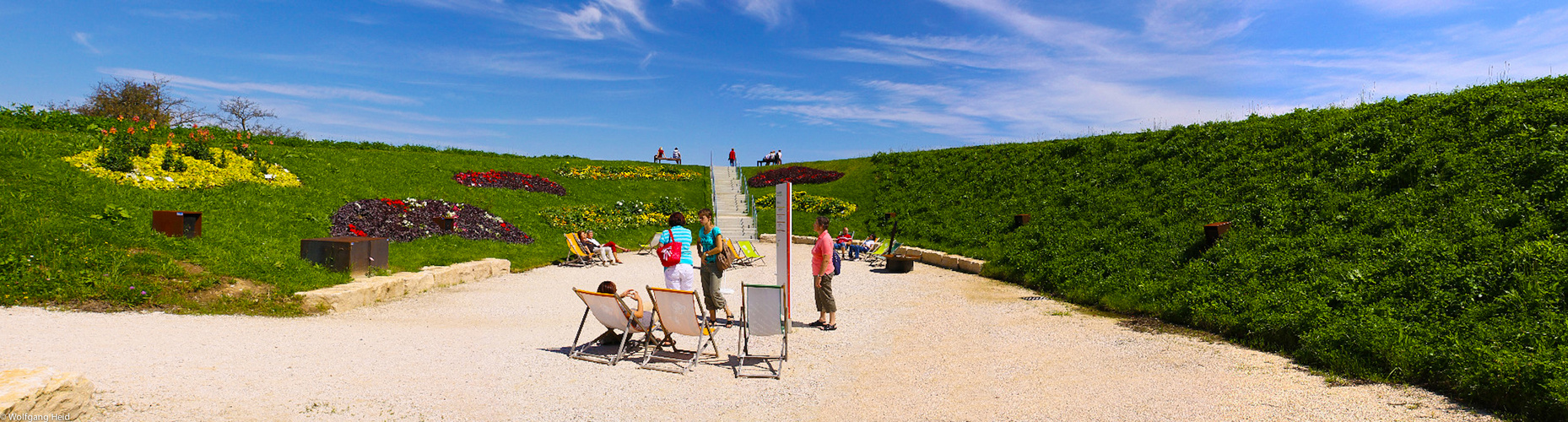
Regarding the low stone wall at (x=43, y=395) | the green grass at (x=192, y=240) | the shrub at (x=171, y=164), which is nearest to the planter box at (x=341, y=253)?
the green grass at (x=192, y=240)

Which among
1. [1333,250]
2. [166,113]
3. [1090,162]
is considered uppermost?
[166,113]

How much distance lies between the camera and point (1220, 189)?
41.3 ft

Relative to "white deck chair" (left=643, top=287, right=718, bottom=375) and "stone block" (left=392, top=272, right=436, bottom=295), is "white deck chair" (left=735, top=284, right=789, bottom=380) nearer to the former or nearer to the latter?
"white deck chair" (left=643, top=287, right=718, bottom=375)

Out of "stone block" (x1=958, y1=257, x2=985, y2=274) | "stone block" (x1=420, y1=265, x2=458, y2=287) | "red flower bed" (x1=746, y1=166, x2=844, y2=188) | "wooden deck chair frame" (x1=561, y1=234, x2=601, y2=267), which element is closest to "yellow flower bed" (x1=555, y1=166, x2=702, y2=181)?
"red flower bed" (x1=746, y1=166, x2=844, y2=188)

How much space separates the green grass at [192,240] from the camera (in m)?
7.99

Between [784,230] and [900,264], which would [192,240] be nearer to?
[784,230]

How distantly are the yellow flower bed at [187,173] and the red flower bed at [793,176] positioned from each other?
1588 cm

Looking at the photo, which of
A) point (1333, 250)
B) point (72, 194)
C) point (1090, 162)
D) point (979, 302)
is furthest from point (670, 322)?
point (1090, 162)

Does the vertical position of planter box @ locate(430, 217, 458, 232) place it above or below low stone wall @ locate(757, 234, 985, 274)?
above

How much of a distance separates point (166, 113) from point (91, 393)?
140ft

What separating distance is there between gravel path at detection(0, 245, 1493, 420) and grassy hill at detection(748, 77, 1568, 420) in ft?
1.69

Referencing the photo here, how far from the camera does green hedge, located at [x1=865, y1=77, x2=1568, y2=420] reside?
233 inches

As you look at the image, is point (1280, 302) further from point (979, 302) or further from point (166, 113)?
point (166, 113)

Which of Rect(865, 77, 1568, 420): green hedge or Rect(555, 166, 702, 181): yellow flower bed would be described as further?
Rect(555, 166, 702, 181): yellow flower bed
